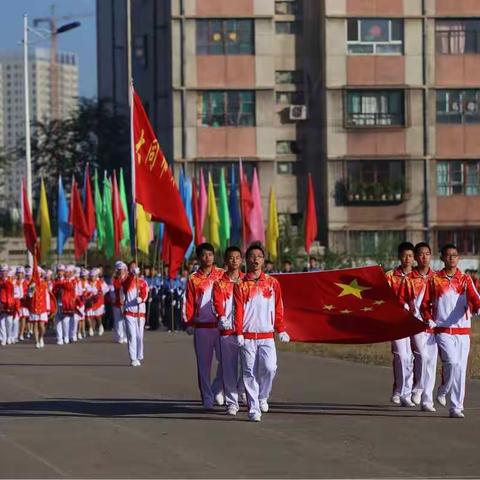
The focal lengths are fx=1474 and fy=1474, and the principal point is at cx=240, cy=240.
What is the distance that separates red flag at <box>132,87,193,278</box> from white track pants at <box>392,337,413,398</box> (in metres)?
4.89

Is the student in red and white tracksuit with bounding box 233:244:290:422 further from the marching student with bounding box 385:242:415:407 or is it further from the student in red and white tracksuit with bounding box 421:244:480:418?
the marching student with bounding box 385:242:415:407

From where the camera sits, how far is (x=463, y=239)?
54844 millimetres

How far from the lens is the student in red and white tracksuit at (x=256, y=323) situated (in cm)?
1577

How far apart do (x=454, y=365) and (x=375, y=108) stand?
38386 millimetres

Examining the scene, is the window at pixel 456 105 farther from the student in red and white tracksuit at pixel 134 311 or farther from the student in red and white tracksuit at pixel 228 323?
the student in red and white tracksuit at pixel 228 323

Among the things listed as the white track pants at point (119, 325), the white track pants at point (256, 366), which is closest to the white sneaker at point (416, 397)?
the white track pants at point (256, 366)

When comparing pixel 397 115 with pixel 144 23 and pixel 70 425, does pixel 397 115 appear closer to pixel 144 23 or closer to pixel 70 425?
pixel 144 23

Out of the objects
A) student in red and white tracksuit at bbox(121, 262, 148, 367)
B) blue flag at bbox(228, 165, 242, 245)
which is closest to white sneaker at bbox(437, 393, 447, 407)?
student in red and white tracksuit at bbox(121, 262, 148, 367)

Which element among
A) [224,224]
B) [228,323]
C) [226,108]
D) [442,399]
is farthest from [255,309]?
[226,108]

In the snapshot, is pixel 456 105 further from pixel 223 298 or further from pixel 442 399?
pixel 223 298

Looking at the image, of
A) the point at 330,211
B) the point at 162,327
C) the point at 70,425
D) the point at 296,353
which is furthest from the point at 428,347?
the point at 330,211

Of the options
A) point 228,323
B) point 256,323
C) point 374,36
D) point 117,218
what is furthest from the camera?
point 374,36

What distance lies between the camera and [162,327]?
3856 cm

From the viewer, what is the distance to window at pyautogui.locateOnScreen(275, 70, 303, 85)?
55.5 metres
